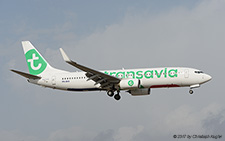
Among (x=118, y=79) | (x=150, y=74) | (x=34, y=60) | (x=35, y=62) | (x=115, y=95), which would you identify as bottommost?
(x=115, y=95)

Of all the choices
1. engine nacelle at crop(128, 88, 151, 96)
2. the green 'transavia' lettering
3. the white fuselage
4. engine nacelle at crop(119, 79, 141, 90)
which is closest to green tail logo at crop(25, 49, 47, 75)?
the white fuselage

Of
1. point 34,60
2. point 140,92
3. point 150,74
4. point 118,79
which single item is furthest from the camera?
point 34,60

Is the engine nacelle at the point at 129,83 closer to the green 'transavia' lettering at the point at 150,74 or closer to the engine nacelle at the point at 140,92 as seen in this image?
the green 'transavia' lettering at the point at 150,74

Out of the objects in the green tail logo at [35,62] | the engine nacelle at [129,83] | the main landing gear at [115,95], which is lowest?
the main landing gear at [115,95]

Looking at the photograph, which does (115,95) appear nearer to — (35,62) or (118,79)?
(118,79)

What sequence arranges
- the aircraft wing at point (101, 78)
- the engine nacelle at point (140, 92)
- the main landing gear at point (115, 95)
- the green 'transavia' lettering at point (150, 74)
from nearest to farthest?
1. the aircraft wing at point (101, 78)
2. the green 'transavia' lettering at point (150, 74)
3. the main landing gear at point (115, 95)
4. the engine nacelle at point (140, 92)

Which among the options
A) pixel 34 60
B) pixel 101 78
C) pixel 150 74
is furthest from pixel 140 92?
pixel 34 60

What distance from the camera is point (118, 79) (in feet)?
175

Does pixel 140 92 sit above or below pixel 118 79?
below

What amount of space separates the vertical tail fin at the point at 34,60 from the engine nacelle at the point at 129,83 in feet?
40.3

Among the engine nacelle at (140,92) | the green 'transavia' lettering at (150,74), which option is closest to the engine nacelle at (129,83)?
the green 'transavia' lettering at (150,74)

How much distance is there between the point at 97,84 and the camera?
55.4m

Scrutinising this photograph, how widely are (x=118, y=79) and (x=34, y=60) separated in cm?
1451

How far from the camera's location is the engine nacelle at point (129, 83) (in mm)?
52344
